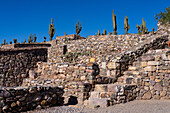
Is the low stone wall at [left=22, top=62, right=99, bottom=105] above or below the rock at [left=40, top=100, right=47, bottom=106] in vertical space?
above

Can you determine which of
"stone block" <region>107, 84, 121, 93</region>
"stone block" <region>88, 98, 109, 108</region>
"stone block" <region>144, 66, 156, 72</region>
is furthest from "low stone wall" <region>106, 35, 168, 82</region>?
"stone block" <region>88, 98, 109, 108</region>

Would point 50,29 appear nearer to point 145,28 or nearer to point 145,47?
point 145,28

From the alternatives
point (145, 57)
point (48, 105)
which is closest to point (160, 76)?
point (145, 57)

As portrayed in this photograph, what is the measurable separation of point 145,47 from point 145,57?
1.18m

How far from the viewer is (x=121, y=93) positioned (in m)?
7.00

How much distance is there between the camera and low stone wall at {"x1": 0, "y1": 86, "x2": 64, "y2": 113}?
200 inches

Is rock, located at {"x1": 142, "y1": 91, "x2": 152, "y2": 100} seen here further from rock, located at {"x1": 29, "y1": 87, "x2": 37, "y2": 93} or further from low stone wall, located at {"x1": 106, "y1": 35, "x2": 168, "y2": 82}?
rock, located at {"x1": 29, "y1": 87, "x2": 37, "y2": 93}

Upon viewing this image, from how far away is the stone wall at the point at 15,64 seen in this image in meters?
12.0

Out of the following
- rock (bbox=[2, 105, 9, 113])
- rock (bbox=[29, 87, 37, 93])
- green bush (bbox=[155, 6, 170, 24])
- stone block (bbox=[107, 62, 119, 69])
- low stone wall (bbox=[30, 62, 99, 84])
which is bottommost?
rock (bbox=[2, 105, 9, 113])

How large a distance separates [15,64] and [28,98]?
299 inches

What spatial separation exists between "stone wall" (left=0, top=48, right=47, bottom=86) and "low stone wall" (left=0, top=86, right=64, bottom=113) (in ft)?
22.6

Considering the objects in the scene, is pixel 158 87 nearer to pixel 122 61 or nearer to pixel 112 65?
pixel 122 61

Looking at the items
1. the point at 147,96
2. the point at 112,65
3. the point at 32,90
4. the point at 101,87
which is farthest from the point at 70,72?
the point at 147,96

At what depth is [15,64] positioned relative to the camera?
41.2 ft
